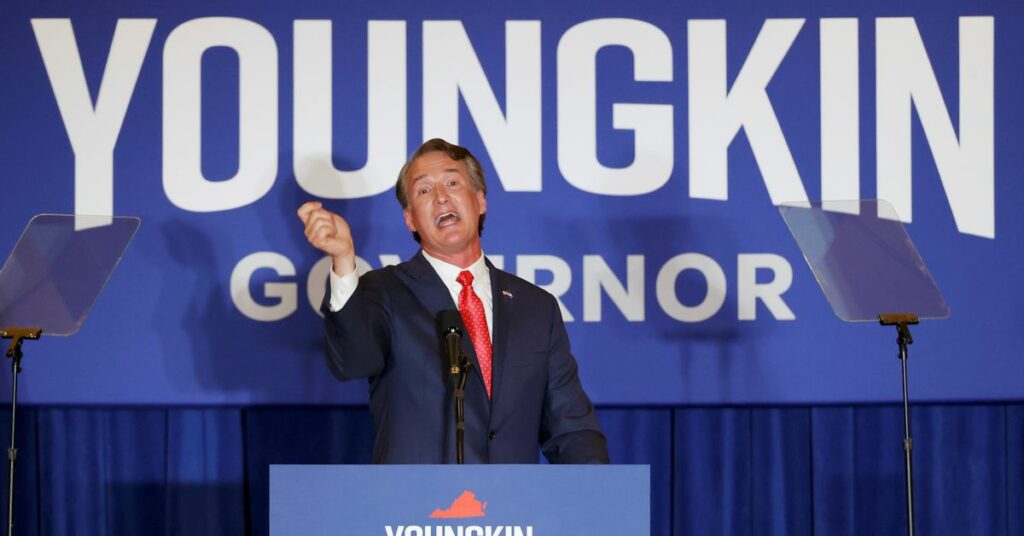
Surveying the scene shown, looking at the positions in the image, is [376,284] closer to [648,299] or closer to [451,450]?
[451,450]

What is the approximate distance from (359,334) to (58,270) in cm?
101

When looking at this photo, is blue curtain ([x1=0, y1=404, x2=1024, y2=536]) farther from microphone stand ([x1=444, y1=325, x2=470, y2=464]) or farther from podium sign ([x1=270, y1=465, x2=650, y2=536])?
podium sign ([x1=270, y1=465, x2=650, y2=536])

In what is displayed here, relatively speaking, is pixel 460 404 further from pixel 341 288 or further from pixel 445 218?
pixel 445 218

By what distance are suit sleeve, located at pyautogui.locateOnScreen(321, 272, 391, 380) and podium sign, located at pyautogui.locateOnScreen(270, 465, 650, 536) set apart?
80cm

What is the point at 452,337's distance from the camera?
8.38 feet

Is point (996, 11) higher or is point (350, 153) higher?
point (996, 11)

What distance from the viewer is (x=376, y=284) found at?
3066mm

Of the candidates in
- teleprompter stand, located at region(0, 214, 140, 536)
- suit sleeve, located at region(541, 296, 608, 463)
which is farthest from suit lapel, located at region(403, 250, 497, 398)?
teleprompter stand, located at region(0, 214, 140, 536)

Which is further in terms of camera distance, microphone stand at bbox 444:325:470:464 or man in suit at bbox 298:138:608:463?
man in suit at bbox 298:138:608:463

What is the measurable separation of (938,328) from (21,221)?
10.3 feet

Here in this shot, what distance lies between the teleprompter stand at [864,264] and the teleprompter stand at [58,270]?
1.89m

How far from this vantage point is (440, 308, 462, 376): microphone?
2.51 m

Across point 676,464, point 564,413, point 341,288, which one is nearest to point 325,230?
point 341,288

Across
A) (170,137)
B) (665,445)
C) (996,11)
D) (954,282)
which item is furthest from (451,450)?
(996,11)
